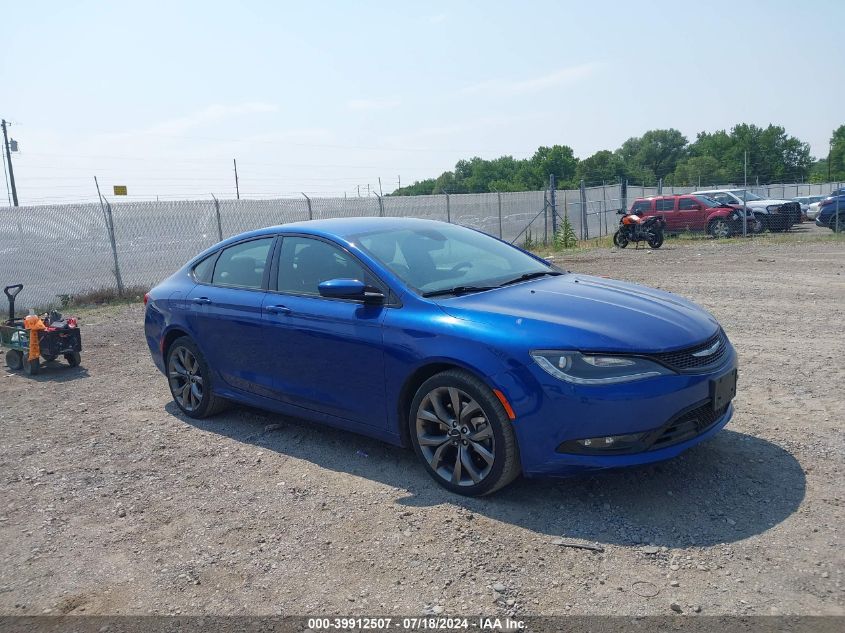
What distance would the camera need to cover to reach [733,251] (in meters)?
18.4

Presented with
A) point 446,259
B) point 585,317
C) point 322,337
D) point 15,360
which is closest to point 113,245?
point 15,360

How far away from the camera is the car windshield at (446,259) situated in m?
4.61

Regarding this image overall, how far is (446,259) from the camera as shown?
4945 millimetres

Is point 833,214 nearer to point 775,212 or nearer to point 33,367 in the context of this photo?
point 775,212

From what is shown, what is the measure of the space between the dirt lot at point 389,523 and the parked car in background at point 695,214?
60.5ft

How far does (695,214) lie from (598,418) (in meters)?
22.2

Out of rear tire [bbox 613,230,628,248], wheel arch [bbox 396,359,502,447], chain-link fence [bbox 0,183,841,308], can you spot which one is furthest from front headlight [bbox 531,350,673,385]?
rear tire [bbox 613,230,628,248]

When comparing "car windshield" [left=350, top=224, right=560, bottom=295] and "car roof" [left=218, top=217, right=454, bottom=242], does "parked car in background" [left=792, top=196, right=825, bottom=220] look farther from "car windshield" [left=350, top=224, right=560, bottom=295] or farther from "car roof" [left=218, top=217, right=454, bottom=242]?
"car roof" [left=218, top=217, right=454, bottom=242]

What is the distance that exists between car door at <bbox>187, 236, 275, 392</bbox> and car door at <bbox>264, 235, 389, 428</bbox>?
0.16m

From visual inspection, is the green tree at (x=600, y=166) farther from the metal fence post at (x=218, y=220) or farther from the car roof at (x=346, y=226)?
the car roof at (x=346, y=226)

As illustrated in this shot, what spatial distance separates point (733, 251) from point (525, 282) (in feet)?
50.6

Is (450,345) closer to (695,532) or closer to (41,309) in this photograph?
(695,532)

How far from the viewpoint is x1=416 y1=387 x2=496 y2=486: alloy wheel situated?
3.98m

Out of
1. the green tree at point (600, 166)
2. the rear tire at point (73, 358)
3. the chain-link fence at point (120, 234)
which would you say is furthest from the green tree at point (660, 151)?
the rear tire at point (73, 358)
